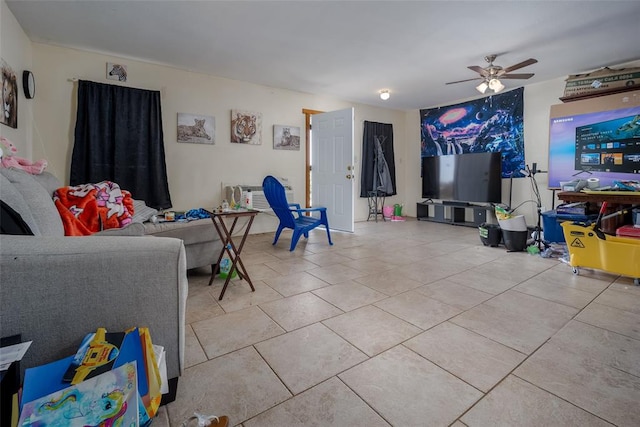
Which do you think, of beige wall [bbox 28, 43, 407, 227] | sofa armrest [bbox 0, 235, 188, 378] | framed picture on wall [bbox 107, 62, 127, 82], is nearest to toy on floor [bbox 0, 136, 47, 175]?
sofa armrest [bbox 0, 235, 188, 378]

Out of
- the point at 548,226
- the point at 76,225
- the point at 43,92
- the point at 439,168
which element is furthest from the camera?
the point at 439,168

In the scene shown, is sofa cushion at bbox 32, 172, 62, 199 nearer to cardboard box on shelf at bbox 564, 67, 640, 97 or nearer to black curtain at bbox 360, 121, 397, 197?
black curtain at bbox 360, 121, 397, 197

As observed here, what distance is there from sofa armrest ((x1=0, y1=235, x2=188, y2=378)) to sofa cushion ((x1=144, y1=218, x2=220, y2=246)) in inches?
53.3

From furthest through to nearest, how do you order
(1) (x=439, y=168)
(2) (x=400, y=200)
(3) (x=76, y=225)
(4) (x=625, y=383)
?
(2) (x=400, y=200) → (1) (x=439, y=168) → (3) (x=76, y=225) → (4) (x=625, y=383)

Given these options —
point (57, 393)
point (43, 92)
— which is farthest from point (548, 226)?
point (43, 92)

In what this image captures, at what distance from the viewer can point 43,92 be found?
339 centimetres

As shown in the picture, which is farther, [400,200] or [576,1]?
[400,200]

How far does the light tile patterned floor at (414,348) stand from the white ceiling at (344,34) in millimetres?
2467

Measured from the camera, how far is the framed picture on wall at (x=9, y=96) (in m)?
2.55

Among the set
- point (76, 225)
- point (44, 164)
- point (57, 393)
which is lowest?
point (57, 393)

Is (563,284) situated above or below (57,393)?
below

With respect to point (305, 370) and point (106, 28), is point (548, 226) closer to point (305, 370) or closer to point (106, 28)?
point (305, 370)

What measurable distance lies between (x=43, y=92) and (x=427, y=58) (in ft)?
15.1

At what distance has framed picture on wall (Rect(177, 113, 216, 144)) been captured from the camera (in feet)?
13.9
